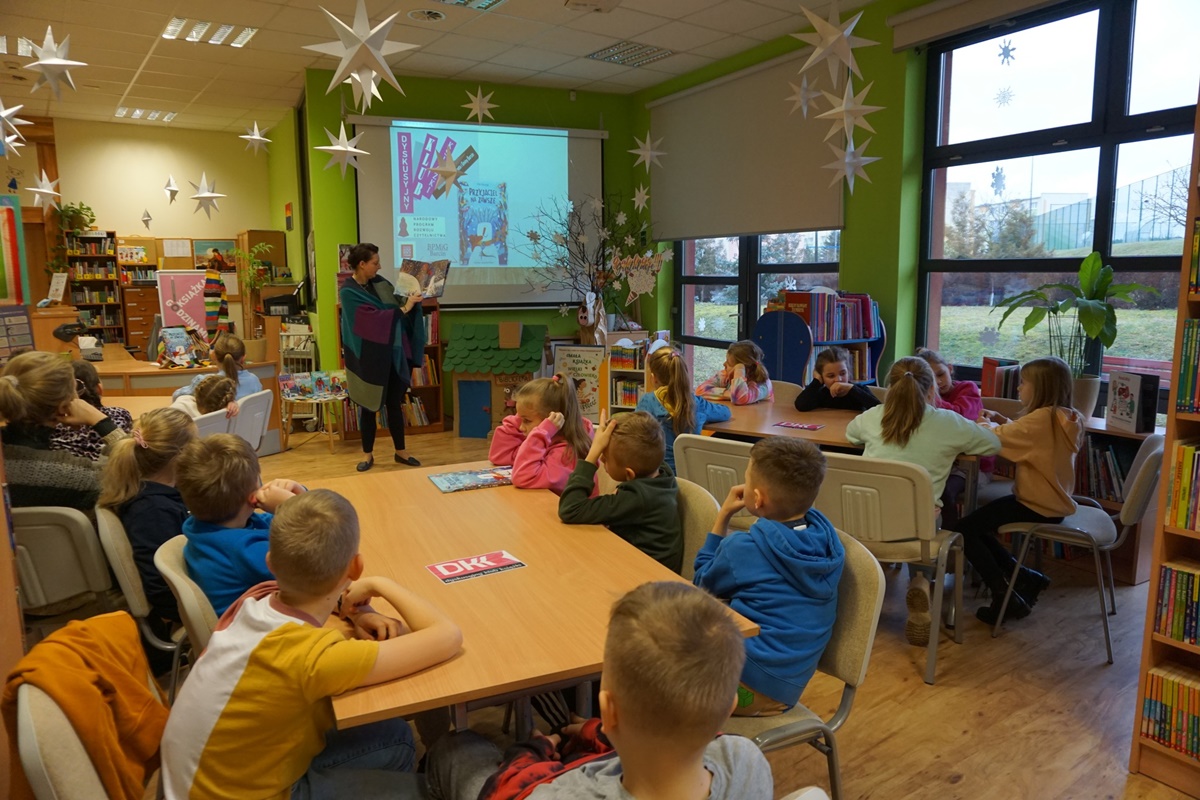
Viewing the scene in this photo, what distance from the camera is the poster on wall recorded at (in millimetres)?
7555

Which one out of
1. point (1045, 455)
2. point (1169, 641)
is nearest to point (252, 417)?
point (1045, 455)

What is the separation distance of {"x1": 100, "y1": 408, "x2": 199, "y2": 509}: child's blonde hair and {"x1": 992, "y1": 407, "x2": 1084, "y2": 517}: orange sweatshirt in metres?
2.97

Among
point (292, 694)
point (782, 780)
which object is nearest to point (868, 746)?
point (782, 780)

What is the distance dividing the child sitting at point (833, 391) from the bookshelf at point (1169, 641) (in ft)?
6.33

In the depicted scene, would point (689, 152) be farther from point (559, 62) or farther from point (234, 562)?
point (234, 562)

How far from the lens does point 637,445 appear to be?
7.46ft

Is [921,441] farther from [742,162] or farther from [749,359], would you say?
[742,162]

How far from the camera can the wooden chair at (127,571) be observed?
6.93 feet

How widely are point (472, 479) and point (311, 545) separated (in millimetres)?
1293

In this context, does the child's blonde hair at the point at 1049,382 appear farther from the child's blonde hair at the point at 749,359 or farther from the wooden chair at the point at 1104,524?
the child's blonde hair at the point at 749,359

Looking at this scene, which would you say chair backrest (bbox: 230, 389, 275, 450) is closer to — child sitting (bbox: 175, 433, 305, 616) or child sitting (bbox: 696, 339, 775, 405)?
child sitting (bbox: 175, 433, 305, 616)

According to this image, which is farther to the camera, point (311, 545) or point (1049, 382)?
point (1049, 382)

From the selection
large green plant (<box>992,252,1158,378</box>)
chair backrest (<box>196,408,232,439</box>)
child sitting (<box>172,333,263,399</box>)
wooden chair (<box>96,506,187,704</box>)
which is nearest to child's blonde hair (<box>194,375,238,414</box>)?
chair backrest (<box>196,408,232,439</box>)

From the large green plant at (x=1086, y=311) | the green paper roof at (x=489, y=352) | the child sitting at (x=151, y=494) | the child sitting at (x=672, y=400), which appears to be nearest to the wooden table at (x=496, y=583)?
the child sitting at (x=151, y=494)
